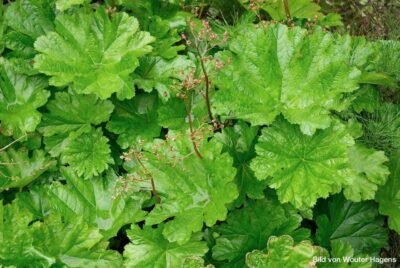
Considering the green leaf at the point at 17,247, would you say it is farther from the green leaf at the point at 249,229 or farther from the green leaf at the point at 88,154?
the green leaf at the point at 249,229

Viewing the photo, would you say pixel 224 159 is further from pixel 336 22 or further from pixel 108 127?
pixel 336 22

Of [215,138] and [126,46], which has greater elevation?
[126,46]

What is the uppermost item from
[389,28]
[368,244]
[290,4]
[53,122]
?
[290,4]

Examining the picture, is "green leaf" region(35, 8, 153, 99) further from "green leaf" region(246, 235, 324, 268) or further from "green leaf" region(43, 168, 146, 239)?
"green leaf" region(246, 235, 324, 268)

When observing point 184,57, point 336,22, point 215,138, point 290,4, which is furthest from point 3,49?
point 336,22

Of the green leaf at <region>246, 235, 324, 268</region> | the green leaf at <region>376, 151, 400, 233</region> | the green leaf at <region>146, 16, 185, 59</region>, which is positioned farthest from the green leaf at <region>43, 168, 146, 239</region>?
the green leaf at <region>376, 151, 400, 233</region>

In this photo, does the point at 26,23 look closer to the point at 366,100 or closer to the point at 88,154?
the point at 88,154
